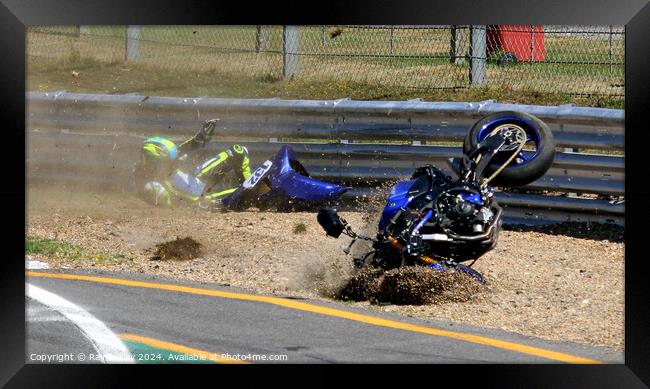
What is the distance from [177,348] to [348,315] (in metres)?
1.45

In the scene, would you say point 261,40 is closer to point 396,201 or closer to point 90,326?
point 396,201

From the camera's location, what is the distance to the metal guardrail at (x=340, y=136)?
12.0m

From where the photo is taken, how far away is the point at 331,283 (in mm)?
9469

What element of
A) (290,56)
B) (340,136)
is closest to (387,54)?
(290,56)

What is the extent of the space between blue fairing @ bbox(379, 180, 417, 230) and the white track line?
2593mm

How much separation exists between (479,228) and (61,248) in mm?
4349

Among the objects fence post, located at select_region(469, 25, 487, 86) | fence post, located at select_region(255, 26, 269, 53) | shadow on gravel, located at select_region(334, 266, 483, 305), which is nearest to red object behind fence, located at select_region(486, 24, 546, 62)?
fence post, located at select_region(469, 25, 487, 86)

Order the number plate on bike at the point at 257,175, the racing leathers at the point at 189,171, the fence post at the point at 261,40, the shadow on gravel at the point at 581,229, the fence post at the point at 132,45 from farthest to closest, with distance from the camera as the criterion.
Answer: the fence post at the point at 132,45 < the fence post at the point at 261,40 < the racing leathers at the point at 189,171 < the number plate on bike at the point at 257,175 < the shadow on gravel at the point at 581,229

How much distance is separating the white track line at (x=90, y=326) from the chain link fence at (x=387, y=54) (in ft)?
17.9

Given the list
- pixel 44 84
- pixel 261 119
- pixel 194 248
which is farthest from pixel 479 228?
pixel 44 84

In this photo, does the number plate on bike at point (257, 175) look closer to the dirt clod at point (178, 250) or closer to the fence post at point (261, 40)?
the dirt clod at point (178, 250)

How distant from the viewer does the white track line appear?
22.9 ft
